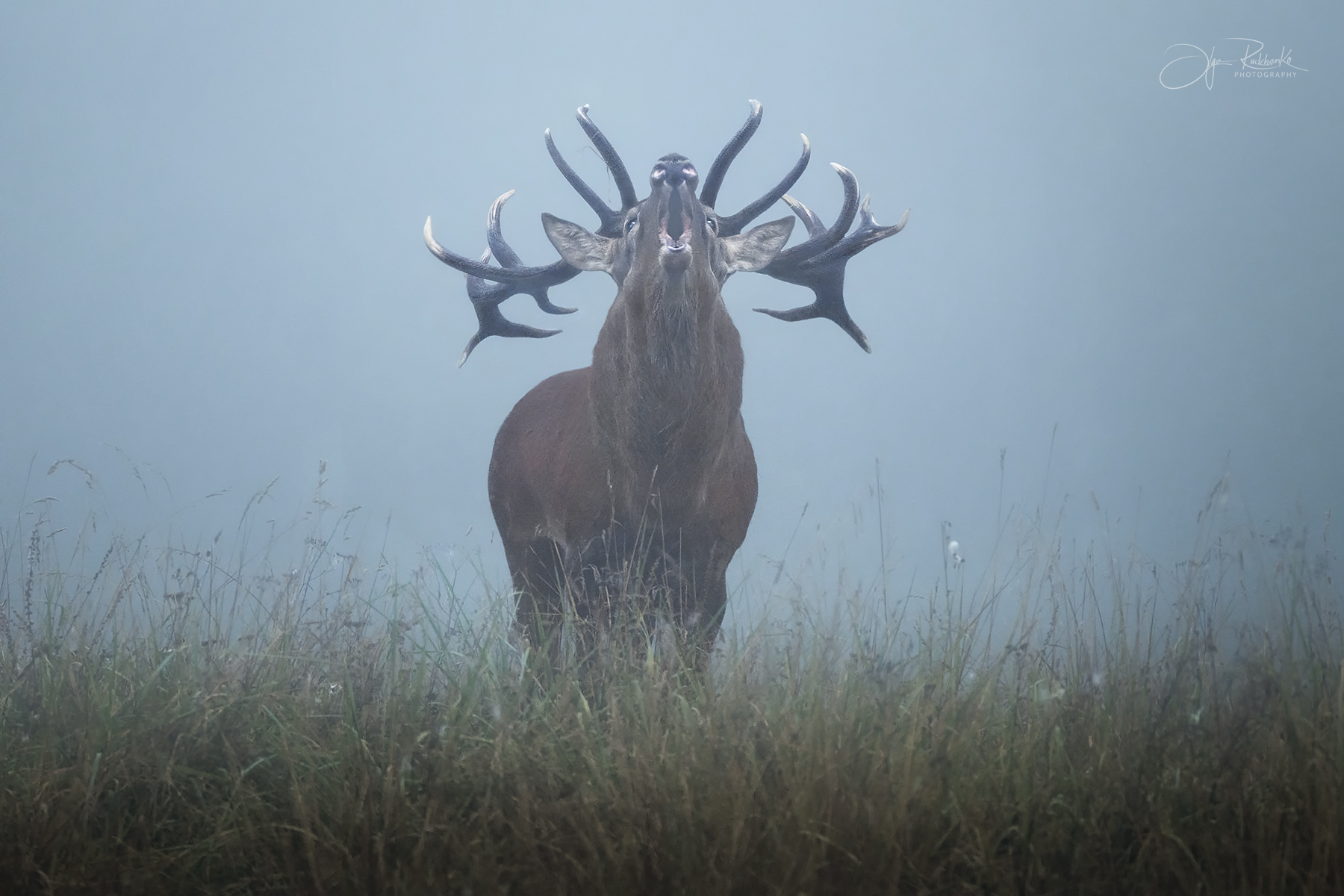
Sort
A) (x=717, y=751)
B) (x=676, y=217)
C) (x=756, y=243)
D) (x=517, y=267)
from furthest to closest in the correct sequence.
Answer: (x=517, y=267)
(x=756, y=243)
(x=676, y=217)
(x=717, y=751)

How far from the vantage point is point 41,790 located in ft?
6.59

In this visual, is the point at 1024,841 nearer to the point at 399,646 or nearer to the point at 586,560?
the point at 399,646

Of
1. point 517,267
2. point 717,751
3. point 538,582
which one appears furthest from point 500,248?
point 717,751

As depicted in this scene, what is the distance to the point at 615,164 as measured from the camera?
12.7 feet

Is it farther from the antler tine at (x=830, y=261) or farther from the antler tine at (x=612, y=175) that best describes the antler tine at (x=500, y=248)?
the antler tine at (x=830, y=261)

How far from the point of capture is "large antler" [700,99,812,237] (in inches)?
150

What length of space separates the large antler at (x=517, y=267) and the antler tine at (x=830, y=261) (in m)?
0.74

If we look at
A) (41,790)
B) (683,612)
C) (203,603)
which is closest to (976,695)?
(683,612)

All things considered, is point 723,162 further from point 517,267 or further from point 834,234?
point 517,267

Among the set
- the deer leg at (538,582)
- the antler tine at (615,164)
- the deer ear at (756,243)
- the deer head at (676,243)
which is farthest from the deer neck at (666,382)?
the deer leg at (538,582)

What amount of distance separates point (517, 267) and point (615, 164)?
2.43 ft

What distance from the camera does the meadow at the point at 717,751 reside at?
5.62 feet

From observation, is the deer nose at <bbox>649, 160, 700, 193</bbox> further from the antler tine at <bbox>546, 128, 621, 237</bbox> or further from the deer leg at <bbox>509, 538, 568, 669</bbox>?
the deer leg at <bbox>509, 538, 568, 669</bbox>

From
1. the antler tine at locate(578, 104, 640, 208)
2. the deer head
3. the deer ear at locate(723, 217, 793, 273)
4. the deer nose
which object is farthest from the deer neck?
the antler tine at locate(578, 104, 640, 208)
